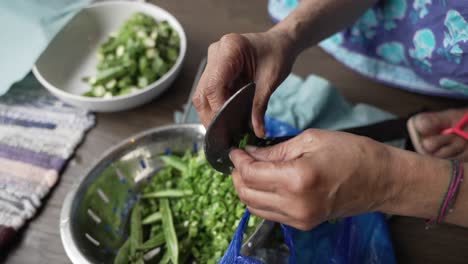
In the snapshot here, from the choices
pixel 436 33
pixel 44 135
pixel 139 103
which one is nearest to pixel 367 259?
pixel 436 33

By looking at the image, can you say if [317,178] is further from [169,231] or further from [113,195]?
[113,195]

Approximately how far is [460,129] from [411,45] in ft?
0.83

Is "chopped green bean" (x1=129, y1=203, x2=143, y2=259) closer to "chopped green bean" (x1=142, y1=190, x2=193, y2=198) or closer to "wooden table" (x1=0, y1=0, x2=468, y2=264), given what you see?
"chopped green bean" (x1=142, y1=190, x2=193, y2=198)

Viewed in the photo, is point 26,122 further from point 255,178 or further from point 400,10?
point 400,10

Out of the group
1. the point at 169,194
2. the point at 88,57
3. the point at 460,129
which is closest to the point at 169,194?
the point at 169,194

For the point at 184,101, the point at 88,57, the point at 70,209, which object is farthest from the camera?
the point at 88,57

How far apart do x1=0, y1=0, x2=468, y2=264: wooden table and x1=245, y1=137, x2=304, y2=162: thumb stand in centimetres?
50

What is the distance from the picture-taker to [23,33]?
123 cm

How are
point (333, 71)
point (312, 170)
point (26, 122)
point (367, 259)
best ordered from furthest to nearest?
point (333, 71), point (26, 122), point (367, 259), point (312, 170)

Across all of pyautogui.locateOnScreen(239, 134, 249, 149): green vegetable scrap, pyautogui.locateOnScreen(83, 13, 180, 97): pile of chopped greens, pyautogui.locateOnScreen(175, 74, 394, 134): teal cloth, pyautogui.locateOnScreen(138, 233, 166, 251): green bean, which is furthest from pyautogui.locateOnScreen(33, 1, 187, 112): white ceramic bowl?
pyautogui.locateOnScreen(239, 134, 249, 149): green vegetable scrap

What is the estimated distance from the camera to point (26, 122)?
116 centimetres

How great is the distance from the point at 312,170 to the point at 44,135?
89 cm

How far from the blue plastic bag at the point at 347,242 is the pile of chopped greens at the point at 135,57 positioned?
25.8 inches

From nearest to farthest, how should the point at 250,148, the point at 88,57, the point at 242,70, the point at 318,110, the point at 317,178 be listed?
1. the point at 317,178
2. the point at 250,148
3. the point at 242,70
4. the point at 318,110
5. the point at 88,57
